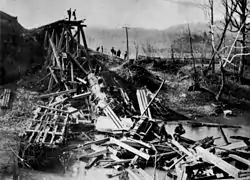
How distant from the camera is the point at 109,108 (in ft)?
49.3

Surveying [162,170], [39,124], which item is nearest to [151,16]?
[39,124]

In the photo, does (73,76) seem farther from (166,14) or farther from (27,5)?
(166,14)

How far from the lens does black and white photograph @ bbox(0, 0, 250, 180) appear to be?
428 inches

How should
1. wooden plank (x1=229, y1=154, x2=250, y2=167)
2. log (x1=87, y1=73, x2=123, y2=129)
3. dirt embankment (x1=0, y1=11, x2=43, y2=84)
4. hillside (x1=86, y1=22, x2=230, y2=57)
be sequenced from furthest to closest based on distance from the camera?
1. hillside (x1=86, y1=22, x2=230, y2=57)
2. dirt embankment (x1=0, y1=11, x2=43, y2=84)
3. log (x1=87, y1=73, x2=123, y2=129)
4. wooden plank (x1=229, y1=154, x2=250, y2=167)

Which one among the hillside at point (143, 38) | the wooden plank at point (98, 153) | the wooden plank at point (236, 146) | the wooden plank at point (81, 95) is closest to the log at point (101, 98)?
the wooden plank at point (81, 95)

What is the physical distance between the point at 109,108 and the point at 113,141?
3159 millimetres

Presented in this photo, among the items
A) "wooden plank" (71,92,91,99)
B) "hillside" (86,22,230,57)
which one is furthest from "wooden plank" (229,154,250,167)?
"hillside" (86,22,230,57)

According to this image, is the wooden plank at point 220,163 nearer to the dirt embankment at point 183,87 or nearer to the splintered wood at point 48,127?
the splintered wood at point 48,127

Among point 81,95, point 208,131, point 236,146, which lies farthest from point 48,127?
point 208,131

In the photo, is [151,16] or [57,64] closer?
[57,64]

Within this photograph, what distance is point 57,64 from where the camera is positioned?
65.3ft

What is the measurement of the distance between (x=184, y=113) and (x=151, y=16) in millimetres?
18544

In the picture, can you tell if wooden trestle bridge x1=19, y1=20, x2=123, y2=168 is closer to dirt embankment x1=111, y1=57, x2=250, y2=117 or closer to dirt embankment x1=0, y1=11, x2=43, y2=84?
dirt embankment x1=0, y1=11, x2=43, y2=84

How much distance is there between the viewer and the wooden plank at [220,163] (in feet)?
27.1
